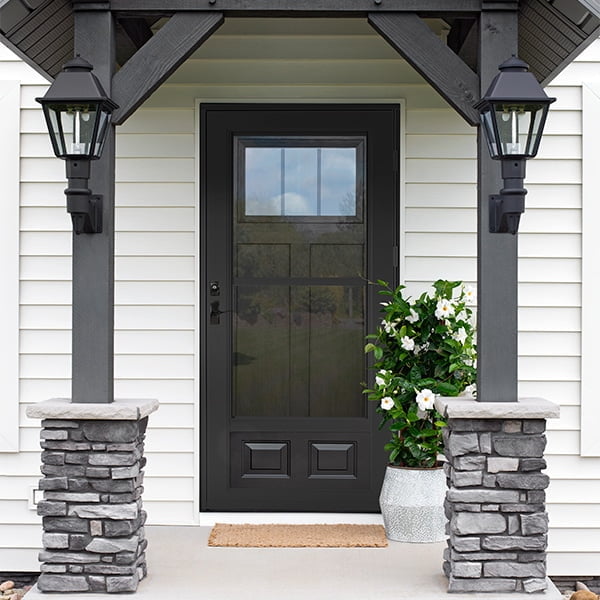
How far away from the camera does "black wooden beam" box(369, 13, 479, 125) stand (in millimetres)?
→ 3770

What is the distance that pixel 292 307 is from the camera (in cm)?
504

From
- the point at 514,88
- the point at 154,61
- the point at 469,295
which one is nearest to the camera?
the point at 514,88

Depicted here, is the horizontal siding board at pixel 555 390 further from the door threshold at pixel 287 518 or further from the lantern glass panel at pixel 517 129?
the lantern glass panel at pixel 517 129

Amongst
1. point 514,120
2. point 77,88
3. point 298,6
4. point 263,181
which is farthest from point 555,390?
point 77,88

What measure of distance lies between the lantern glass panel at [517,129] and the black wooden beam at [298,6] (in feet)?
1.90

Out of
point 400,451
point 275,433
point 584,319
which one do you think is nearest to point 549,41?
point 584,319

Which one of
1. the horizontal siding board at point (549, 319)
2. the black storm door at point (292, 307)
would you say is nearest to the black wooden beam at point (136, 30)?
the black storm door at point (292, 307)

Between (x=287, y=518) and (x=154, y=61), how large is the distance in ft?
8.02

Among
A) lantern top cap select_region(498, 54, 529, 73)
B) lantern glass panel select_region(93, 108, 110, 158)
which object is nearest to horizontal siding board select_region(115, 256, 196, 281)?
lantern glass panel select_region(93, 108, 110, 158)

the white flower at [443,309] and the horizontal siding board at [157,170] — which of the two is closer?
the white flower at [443,309]

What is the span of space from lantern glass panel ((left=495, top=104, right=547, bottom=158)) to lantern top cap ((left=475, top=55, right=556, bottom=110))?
38 millimetres

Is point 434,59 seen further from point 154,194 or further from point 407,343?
point 154,194

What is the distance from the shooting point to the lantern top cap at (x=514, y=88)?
339 cm

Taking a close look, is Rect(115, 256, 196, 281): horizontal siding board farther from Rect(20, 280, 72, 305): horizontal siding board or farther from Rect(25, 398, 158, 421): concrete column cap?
Rect(25, 398, 158, 421): concrete column cap
